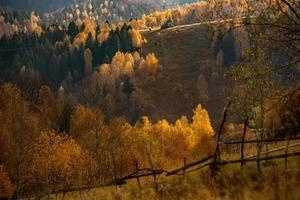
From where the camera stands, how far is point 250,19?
1429cm

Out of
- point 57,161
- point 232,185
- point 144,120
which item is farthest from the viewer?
point 144,120

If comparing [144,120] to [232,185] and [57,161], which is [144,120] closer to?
[57,161]

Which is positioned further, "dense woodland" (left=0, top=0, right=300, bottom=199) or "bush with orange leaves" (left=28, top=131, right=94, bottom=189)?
"bush with orange leaves" (left=28, top=131, right=94, bottom=189)

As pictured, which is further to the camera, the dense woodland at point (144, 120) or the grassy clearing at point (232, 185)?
the grassy clearing at point (232, 185)

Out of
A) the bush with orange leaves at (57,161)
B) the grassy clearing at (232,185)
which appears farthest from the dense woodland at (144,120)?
the grassy clearing at (232,185)

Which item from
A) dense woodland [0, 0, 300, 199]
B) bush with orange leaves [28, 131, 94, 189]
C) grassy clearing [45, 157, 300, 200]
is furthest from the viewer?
bush with orange leaves [28, 131, 94, 189]

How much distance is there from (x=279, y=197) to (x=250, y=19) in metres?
6.37

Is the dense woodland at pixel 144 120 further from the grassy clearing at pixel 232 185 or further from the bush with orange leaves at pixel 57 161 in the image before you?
the grassy clearing at pixel 232 185

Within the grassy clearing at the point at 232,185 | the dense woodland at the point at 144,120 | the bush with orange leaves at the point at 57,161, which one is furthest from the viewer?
the bush with orange leaves at the point at 57,161

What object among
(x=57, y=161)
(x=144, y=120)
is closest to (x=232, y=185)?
(x=57, y=161)

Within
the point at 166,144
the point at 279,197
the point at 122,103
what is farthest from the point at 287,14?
the point at 122,103

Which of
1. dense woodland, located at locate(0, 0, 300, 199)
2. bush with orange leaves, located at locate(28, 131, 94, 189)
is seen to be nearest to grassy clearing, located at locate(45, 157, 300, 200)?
dense woodland, located at locate(0, 0, 300, 199)

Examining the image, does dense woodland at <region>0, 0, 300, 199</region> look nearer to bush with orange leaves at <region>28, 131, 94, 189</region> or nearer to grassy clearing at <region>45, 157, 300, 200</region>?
bush with orange leaves at <region>28, 131, 94, 189</region>

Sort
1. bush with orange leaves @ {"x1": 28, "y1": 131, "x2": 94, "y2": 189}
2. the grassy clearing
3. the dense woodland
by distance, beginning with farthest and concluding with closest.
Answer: bush with orange leaves @ {"x1": 28, "y1": 131, "x2": 94, "y2": 189} → the grassy clearing → the dense woodland
